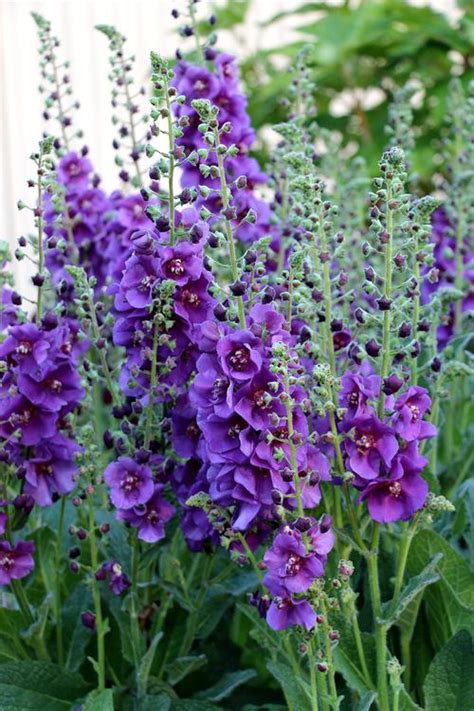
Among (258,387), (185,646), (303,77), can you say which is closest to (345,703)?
(185,646)

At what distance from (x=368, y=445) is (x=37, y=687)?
1.88ft

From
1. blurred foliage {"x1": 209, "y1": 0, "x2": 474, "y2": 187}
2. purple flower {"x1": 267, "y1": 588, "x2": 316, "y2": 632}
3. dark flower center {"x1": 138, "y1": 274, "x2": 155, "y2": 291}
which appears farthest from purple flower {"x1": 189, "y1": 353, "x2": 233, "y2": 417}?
blurred foliage {"x1": 209, "y1": 0, "x2": 474, "y2": 187}

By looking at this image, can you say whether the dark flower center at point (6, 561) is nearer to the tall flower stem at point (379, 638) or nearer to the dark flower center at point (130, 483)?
the dark flower center at point (130, 483)

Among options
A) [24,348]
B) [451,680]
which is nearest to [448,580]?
[451,680]

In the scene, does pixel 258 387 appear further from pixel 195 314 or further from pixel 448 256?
pixel 448 256

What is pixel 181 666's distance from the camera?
1.50 m

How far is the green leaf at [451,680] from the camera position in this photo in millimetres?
1353

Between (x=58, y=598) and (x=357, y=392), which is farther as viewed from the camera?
(x=58, y=598)

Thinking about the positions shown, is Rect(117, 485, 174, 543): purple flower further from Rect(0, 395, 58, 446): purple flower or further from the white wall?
the white wall

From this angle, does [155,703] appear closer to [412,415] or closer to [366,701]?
[366,701]

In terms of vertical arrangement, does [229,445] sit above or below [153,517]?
above

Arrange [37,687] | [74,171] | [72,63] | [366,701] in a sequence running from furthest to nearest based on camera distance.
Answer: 1. [72,63]
2. [74,171]
3. [37,687]
4. [366,701]

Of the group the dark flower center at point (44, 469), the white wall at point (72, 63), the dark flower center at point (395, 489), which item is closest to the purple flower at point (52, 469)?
the dark flower center at point (44, 469)

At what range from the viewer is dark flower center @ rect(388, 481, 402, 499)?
1253 millimetres
